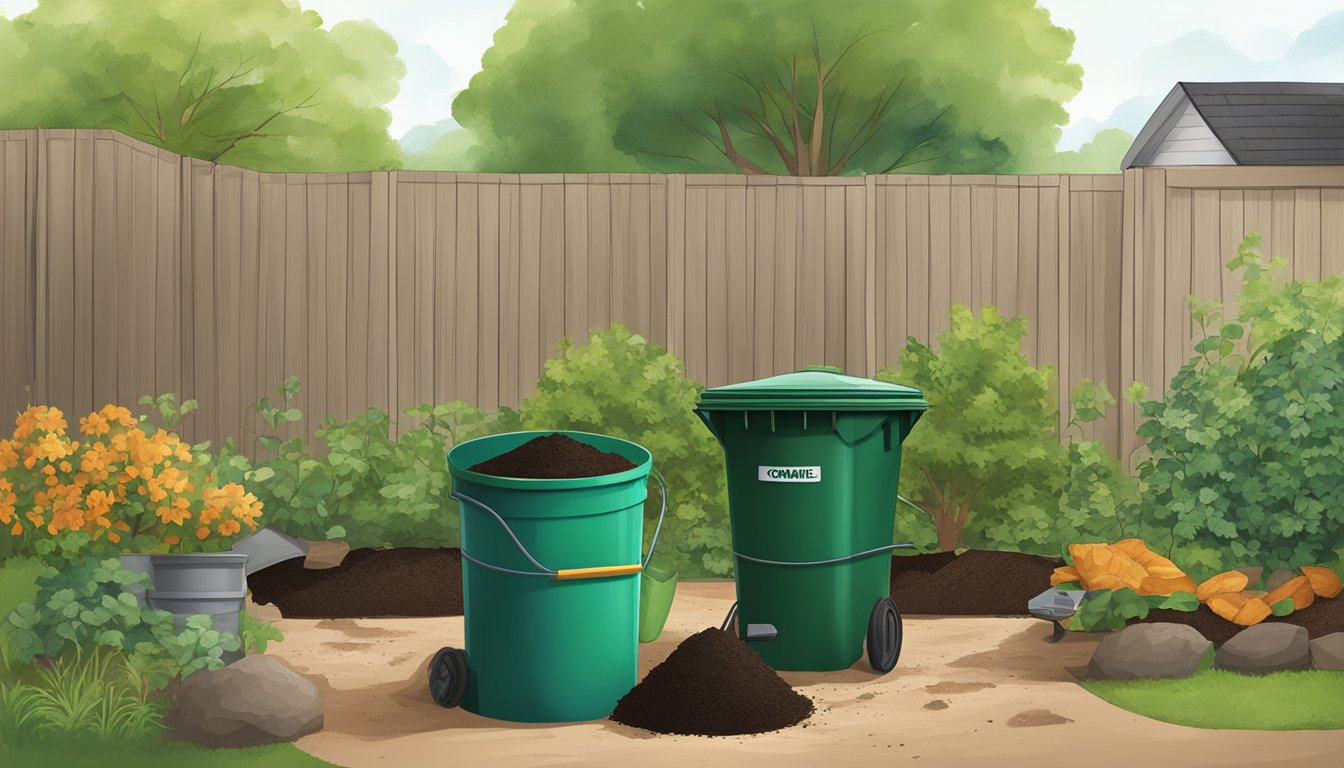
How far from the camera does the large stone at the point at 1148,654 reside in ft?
17.3

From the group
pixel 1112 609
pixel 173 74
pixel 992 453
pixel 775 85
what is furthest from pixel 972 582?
pixel 173 74

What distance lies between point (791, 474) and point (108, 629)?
262 centimetres

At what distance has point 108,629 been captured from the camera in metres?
4.84

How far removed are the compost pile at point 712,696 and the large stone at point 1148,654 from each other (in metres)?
1.22

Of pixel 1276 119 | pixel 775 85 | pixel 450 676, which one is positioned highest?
pixel 775 85

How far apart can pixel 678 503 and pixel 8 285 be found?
154 inches

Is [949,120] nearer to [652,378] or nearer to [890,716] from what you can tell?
[652,378]

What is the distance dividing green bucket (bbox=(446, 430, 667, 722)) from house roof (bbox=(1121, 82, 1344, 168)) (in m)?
8.40

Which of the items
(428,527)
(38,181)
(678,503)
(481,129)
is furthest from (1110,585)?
(481,129)

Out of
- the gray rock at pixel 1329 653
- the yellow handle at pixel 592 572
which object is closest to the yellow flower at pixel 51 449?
the yellow handle at pixel 592 572

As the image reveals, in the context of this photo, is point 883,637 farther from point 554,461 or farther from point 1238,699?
point 554,461

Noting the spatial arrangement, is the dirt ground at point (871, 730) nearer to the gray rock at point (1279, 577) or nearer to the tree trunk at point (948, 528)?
the gray rock at point (1279, 577)

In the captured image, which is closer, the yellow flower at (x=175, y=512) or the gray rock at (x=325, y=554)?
the yellow flower at (x=175, y=512)

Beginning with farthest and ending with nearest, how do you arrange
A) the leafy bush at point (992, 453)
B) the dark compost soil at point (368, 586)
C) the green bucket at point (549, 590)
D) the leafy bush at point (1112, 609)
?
1. the leafy bush at point (992, 453)
2. the dark compost soil at point (368, 586)
3. the leafy bush at point (1112, 609)
4. the green bucket at point (549, 590)
